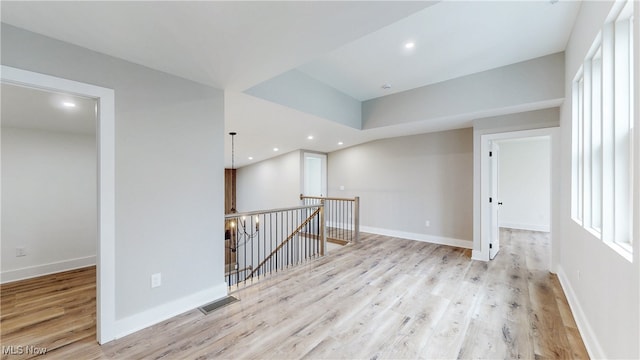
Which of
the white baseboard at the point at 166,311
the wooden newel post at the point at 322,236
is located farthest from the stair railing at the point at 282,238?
the white baseboard at the point at 166,311

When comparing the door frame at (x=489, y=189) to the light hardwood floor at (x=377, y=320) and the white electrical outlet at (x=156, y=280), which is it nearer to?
the light hardwood floor at (x=377, y=320)

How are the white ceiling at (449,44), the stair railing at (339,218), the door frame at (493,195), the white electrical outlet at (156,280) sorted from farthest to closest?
the stair railing at (339,218) → the door frame at (493,195) → the white ceiling at (449,44) → the white electrical outlet at (156,280)

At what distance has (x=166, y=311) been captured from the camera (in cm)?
237

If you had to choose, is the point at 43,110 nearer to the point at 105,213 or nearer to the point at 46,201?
the point at 46,201

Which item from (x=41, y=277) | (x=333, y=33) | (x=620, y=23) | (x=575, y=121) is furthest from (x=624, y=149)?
(x=41, y=277)

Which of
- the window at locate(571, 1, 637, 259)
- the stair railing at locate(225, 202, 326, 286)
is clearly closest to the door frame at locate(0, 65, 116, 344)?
the stair railing at locate(225, 202, 326, 286)

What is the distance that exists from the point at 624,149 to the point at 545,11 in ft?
5.81

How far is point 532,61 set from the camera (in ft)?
11.1

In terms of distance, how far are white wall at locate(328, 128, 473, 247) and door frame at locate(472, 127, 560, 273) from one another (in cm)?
77

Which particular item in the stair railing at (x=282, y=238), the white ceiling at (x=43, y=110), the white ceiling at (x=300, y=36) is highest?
the white ceiling at (x=300, y=36)

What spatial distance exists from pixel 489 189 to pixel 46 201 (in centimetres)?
683

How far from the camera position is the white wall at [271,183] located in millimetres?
6645

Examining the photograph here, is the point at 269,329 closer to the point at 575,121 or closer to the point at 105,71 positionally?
the point at 105,71

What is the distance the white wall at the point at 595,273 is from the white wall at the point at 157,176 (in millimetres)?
3165
